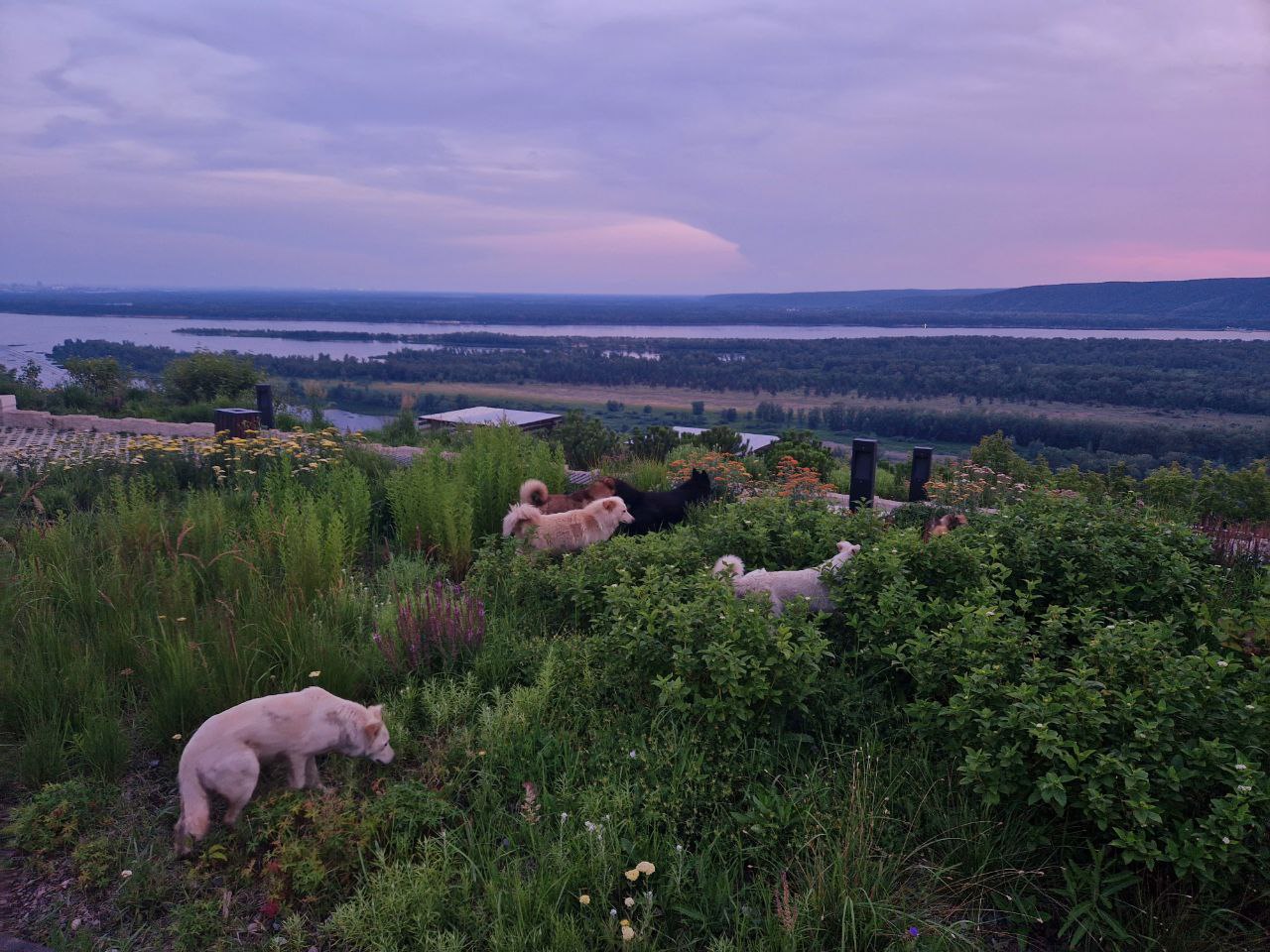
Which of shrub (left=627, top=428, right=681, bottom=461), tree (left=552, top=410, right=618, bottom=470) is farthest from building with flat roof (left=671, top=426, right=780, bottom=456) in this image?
tree (left=552, top=410, right=618, bottom=470)

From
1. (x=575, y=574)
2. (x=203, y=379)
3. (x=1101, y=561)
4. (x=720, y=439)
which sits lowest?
(x=720, y=439)

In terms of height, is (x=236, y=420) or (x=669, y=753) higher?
(x=236, y=420)

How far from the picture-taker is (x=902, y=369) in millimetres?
58469

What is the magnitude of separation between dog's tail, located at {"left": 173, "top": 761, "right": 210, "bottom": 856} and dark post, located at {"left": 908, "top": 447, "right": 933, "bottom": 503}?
8.94 m

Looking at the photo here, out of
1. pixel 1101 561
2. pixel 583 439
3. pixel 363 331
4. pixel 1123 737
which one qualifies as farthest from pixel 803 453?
pixel 363 331

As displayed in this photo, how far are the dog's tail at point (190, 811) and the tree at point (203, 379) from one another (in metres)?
19.5

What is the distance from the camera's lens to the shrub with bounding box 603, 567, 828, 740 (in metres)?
3.19

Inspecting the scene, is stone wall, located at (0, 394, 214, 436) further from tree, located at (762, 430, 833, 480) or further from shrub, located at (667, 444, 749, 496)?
tree, located at (762, 430, 833, 480)

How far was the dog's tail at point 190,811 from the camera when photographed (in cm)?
283

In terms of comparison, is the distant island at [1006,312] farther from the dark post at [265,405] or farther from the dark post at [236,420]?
the dark post at [236,420]

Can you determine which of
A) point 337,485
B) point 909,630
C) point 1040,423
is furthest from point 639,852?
point 1040,423

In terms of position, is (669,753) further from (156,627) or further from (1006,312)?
(1006,312)

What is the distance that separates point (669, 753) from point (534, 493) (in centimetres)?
375

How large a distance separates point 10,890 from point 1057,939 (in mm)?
3785
